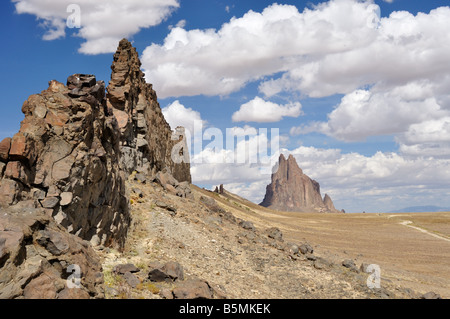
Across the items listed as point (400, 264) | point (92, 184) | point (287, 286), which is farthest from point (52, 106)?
point (400, 264)

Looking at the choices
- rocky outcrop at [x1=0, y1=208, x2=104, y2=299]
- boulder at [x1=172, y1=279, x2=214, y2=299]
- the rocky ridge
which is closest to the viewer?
rocky outcrop at [x1=0, y1=208, x2=104, y2=299]

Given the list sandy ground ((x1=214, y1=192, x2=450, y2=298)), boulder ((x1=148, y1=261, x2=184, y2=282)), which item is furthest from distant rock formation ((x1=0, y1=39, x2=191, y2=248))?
sandy ground ((x1=214, y1=192, x2=450, y2=298))

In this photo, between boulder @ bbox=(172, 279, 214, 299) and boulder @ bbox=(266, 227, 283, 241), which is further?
boulder @ bbox=(266, 227, 283, 241)

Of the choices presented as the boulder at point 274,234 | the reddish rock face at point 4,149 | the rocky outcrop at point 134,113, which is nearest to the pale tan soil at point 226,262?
the boulder at point 274,234

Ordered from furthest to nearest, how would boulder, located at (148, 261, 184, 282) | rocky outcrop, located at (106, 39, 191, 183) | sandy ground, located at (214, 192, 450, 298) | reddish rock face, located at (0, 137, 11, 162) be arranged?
rocky outcrop, located at (106, 39, 191, 183) → sandy ground, located at (214, 192, 450, 298) → boulder, located at (148, 261, 184, 282) → reddish rock face, located at (0, 137, 11, 162)

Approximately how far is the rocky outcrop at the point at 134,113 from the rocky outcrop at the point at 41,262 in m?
16.4

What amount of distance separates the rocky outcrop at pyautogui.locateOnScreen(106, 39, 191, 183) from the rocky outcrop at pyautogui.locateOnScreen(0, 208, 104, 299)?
1642 cm

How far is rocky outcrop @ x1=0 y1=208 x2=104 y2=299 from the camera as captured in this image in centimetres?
948

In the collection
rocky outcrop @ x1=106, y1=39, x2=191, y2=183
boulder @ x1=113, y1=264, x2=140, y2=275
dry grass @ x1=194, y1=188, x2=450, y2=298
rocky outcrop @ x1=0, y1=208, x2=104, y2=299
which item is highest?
rocky outcrop @ x1=106, y1=39, x2=191, y2=183

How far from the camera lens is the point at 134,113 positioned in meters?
32.4

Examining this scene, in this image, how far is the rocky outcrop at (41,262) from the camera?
9484mm

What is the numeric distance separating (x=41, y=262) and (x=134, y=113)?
76.7 feet

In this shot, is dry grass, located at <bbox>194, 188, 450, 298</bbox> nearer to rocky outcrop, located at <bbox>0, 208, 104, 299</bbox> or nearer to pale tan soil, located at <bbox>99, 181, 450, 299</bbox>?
pale tan soil, located at <bbox>99, 181, 450, 299</bbox>
